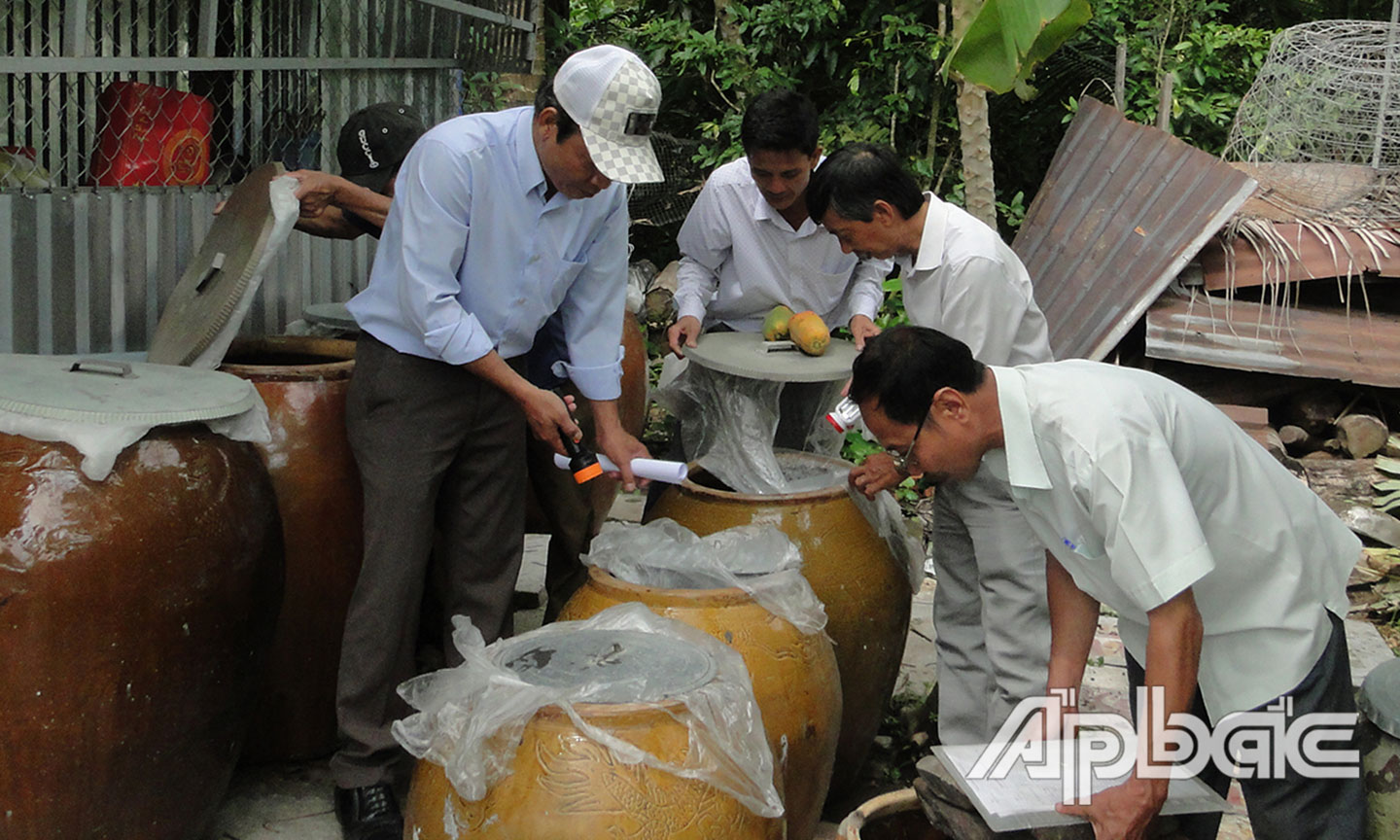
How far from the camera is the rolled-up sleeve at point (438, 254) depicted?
3066 mm

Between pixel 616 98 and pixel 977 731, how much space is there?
193 centimetres

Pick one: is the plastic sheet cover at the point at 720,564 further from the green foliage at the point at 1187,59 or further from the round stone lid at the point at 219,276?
the green foliage at the point at 1187,59

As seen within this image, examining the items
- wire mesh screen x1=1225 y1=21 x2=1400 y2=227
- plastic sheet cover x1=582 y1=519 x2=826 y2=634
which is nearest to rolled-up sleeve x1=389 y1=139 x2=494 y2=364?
plastic sheet cover x1=582 y1=519 x2=826 y2=634

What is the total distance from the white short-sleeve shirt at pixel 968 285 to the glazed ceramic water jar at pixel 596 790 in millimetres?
1368

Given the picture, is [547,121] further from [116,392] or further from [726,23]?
[726,23]

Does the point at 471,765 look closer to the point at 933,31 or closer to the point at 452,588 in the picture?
the point at 452,588

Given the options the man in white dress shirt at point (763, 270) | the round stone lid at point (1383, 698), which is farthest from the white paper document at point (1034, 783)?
the man in white dress shirt at point (763, 270)

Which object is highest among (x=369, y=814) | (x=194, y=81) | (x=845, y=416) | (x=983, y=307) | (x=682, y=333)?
(x=194, y=81)

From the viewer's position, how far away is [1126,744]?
262cm

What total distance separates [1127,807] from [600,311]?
199cm

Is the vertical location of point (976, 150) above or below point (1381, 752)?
above

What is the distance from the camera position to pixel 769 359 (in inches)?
148

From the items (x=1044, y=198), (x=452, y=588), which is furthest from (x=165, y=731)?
(x=1044, y=198)

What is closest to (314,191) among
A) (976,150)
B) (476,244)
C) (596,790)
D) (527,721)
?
(476,244)
